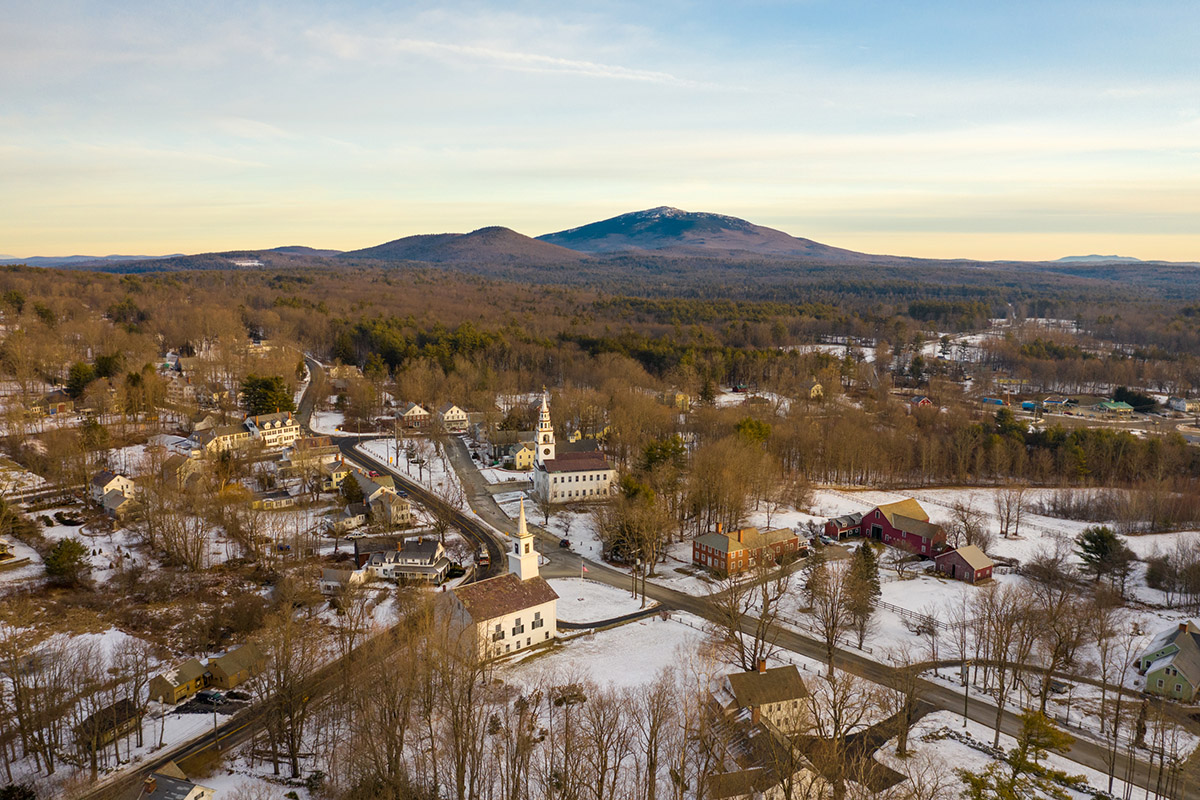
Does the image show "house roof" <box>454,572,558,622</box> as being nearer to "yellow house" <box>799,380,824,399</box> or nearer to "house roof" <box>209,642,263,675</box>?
"house roof" <box>209,642,263,675</box>

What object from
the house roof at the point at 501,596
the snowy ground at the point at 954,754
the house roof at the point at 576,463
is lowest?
the snowy ground at the point at 954,754

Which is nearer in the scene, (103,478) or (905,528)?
(905,528)

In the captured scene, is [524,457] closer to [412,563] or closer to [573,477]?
[573,477]

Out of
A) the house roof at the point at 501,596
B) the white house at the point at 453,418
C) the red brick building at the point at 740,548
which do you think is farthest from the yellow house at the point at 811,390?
the house roof at the point at 501,596

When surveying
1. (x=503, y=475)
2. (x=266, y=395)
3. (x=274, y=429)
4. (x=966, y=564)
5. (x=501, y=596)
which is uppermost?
(x=266, y=395)

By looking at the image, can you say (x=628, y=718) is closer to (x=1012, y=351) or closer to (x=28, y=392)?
(x=28, y=392)

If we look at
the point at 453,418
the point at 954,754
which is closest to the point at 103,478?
the point at 453,418

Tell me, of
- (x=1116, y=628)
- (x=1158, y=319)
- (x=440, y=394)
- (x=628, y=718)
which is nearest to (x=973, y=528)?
(x=1116, y=628)

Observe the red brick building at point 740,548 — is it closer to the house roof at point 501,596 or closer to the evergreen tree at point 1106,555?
the house roof at point 501,596
